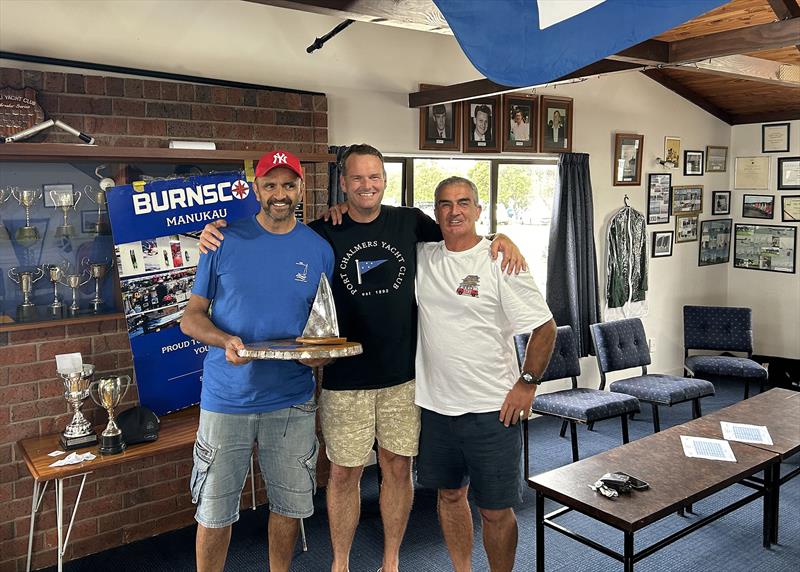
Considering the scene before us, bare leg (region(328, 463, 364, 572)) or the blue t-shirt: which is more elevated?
the blue t-shirt

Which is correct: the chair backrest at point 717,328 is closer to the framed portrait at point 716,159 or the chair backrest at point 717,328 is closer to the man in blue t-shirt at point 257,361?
the framed portrait at point 716,159

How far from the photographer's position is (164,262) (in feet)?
11.2

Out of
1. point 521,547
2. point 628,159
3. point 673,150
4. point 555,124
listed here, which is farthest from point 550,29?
point 673,150

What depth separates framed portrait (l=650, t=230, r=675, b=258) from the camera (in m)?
6.41

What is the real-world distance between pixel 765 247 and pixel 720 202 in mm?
603

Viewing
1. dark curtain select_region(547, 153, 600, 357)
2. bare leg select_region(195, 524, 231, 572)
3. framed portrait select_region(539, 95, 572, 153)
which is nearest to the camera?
bare leg select_region(195, 524, 231, 572)

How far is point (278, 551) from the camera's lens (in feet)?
9.03

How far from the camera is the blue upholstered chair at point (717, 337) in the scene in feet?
18.9

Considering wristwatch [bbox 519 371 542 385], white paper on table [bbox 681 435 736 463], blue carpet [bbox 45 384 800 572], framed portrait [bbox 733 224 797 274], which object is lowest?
blue carpet [bbox 45 384 800 572]

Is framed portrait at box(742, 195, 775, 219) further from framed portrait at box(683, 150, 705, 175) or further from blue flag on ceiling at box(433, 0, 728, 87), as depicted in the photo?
blue flag on ceiling at box(433, 0, 728, 87)

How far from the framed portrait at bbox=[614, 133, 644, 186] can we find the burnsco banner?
11.8ft

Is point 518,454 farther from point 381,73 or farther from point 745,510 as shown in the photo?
point 381,73

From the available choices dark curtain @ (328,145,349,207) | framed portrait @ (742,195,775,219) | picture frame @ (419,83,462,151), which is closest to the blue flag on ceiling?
dark curtain @ (328,145,349,207)

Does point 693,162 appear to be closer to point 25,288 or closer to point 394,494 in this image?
point 394,494
